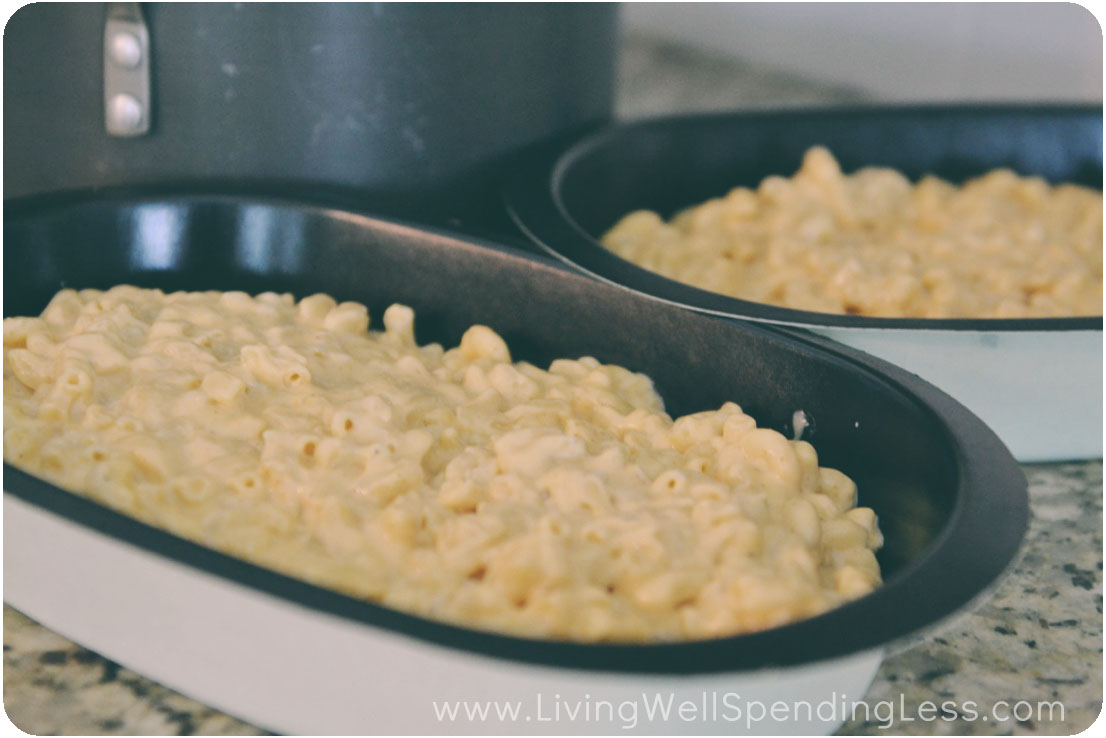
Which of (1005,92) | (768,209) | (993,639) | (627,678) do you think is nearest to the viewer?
(627,678)

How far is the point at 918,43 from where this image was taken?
7.35 feet

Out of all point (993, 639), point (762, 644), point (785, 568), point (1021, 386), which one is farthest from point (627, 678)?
point (1021, 386)

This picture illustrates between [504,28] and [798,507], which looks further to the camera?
[504,28]

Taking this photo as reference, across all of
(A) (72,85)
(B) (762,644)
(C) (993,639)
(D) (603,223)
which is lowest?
(C) (993,639)

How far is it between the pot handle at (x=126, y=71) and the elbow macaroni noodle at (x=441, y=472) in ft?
0.73

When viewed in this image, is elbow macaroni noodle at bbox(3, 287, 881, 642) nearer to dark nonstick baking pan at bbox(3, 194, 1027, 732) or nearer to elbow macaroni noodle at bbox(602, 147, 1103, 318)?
dark nonstick baking pan at bbox(3, 194, 1027, 732)

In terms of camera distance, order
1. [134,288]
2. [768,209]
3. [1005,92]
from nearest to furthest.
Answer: [134,288] → [768,209] → [1005,92]

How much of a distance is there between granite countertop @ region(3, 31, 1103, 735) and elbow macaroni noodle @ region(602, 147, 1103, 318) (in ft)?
0.92

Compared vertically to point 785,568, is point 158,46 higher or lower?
higher

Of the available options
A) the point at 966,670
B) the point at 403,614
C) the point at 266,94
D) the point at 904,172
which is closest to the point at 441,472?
the point at 403,614

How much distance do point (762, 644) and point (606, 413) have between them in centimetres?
40

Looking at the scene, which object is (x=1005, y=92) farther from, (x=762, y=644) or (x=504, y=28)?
(x=762, y=644)

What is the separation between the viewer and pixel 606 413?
1.03 m

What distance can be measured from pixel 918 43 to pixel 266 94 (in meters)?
1.40
